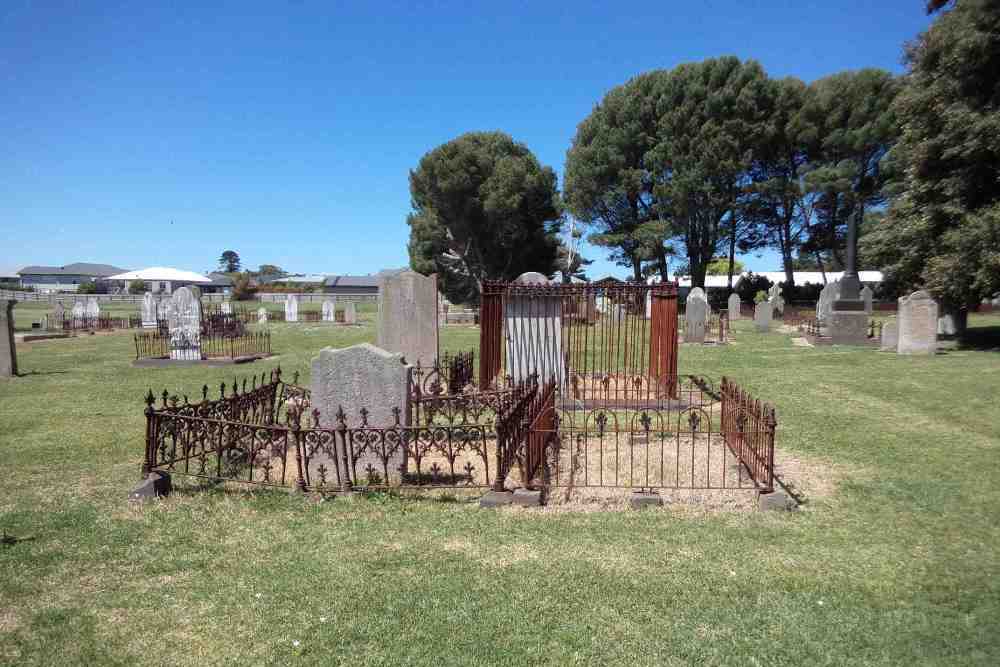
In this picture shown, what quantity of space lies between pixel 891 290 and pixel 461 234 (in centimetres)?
2804

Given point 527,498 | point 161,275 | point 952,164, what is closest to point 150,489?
point 527,498

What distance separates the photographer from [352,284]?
413 ft

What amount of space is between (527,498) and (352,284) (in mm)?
124673

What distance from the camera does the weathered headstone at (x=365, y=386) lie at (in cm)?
658

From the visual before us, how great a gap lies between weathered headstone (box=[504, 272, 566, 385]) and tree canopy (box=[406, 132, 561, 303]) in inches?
1213

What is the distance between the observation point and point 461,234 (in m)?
44.1

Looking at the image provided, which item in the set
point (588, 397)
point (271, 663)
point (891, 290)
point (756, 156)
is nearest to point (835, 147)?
point (756, 156)

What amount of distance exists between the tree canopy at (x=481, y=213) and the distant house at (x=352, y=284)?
221 feet

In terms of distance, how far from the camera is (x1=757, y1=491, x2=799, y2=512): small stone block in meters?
5.59

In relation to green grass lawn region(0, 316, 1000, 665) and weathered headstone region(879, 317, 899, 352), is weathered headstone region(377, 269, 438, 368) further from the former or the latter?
weathered headstone region(879, 317, 899, 352)

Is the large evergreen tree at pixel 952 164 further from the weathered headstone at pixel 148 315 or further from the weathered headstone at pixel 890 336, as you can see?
the weathered headstone at pixel 148 315

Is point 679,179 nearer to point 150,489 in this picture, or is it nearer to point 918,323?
point 918,323

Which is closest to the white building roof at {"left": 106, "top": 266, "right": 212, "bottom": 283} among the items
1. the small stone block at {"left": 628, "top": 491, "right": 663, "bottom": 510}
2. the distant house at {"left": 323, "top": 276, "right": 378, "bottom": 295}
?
the distant house at {"left": 323, "top": 276, "right": 378, "bottom": 295}

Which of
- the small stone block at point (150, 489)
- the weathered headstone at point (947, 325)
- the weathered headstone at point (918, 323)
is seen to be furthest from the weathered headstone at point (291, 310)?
the weathered headstone at point (947, 325)
